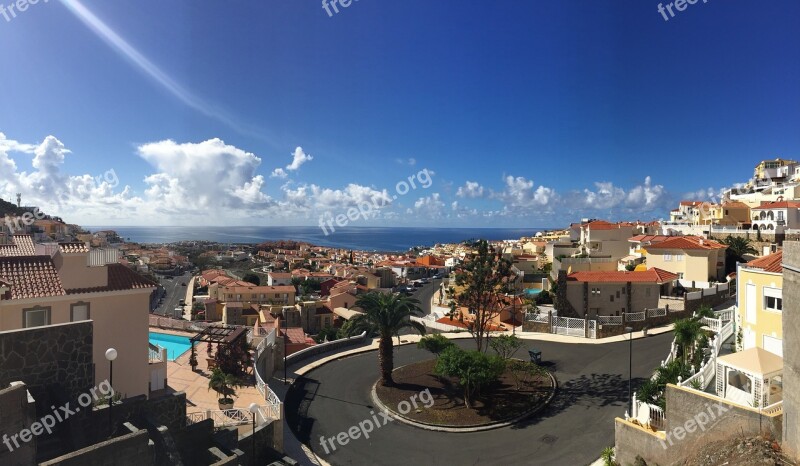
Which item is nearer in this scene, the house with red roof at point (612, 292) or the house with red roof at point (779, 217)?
the house with red roof at point (612, 292)

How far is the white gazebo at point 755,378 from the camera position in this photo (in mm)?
11062

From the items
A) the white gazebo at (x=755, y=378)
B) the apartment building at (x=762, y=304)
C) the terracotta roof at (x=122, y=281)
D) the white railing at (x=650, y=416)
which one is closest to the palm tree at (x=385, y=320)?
the terracotta roof at (x=122, y=281)

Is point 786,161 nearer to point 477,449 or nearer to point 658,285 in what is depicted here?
point 658,285

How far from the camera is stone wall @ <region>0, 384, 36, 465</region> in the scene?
7395 millimetres

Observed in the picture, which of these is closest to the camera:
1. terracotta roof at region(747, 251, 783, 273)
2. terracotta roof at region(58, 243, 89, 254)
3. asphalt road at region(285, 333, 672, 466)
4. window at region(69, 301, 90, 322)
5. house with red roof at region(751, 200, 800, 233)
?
window at region(69, 301, 90, 322)

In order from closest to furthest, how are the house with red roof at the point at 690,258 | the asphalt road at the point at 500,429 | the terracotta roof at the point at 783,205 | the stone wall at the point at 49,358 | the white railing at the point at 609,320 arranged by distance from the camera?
the stone wall at the point at 49,358 → the asphalt road at the point at 500,429 → the white railing at the point at 609,320 → the house with red roof at the point at 690,258 → the terracotta roof at the point at 783,205

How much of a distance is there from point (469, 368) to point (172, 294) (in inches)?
3185

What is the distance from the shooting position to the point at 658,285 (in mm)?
29719

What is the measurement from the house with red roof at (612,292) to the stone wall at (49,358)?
1098 inches

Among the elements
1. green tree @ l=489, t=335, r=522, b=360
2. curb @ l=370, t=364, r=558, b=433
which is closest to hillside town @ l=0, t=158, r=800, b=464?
curb @ l=370, t=364, r=558, b=433

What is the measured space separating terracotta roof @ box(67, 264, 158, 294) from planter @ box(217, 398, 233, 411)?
5236 millimetres

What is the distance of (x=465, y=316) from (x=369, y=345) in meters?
9.94

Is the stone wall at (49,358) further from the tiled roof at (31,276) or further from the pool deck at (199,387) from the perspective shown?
the pool deck at (199,387)

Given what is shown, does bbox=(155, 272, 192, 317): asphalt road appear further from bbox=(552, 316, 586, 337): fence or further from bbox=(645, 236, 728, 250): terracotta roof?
bbox=(645, 236, 728, 250): terracotta roof
